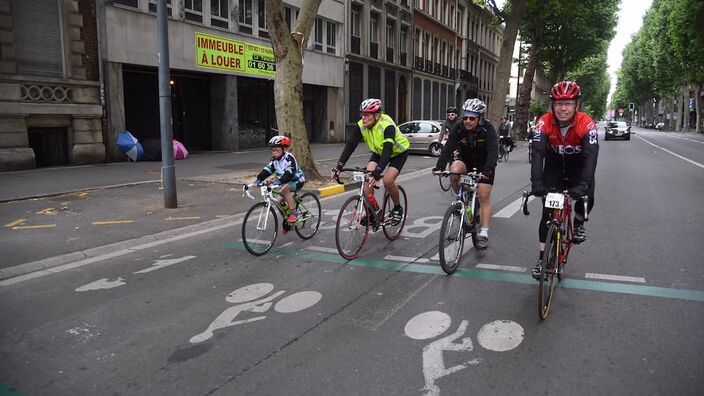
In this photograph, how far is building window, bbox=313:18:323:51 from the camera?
27391 mm

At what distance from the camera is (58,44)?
15.1 metres

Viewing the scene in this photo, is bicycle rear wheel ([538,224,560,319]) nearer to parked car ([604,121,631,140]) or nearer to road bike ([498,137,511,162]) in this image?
road bike ([498,137,511,162])

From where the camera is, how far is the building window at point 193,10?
19.7 metres

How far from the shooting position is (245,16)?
22766 millimetres

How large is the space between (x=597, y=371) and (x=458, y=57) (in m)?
48.9

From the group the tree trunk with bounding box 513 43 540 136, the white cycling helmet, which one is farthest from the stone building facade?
the tree trunk with bounding box 513 43 540 136

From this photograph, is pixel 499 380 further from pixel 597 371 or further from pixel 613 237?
pixel 613 237

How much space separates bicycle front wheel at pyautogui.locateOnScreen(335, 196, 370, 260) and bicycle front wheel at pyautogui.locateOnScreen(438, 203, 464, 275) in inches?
44.6

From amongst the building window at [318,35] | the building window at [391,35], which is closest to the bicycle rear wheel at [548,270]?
→ the building window at [318,35]

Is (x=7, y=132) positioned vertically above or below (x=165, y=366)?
above

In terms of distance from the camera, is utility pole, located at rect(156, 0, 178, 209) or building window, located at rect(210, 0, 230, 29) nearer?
utility pole, located at rect(156, 0, 178, 209)

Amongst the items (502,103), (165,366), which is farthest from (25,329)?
(502,103)

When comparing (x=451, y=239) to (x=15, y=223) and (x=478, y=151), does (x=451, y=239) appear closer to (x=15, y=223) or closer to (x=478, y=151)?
(x=478, y=151)

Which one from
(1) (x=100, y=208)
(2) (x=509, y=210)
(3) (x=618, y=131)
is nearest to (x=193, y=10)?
(1) (x=100, y=208)
